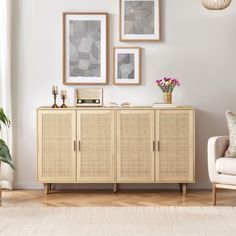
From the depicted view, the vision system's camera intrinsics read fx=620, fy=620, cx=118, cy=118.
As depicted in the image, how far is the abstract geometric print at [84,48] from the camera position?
6.55 metres

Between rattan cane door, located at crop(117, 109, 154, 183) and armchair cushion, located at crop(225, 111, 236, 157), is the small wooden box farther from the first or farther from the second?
armchair cushion, located at crop(225, 111, 236, 157)

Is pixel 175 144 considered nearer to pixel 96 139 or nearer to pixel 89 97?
pixel 96 139

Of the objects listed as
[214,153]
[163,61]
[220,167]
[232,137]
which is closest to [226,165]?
[220,167]

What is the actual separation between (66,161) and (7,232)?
1.70m

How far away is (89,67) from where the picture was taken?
6574mm

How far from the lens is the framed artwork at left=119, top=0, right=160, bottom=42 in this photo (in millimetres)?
6535

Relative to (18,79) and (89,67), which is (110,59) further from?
(18,79)

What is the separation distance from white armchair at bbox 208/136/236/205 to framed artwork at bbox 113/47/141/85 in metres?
1.26

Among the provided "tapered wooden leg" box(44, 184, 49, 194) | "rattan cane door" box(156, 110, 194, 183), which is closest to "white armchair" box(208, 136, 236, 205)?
"rattan cane door" box(156, 110, 194, 183)

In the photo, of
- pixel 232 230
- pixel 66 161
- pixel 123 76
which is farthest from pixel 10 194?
pixel 232 230

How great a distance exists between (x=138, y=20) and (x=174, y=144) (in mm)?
1379

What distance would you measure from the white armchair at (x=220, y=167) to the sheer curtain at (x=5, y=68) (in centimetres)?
218

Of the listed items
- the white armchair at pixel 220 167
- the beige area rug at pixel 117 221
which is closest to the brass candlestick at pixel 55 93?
the beige area rug at pixel 117 221

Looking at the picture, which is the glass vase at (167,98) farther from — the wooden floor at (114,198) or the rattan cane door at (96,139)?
the wooden floor at (114,198)
